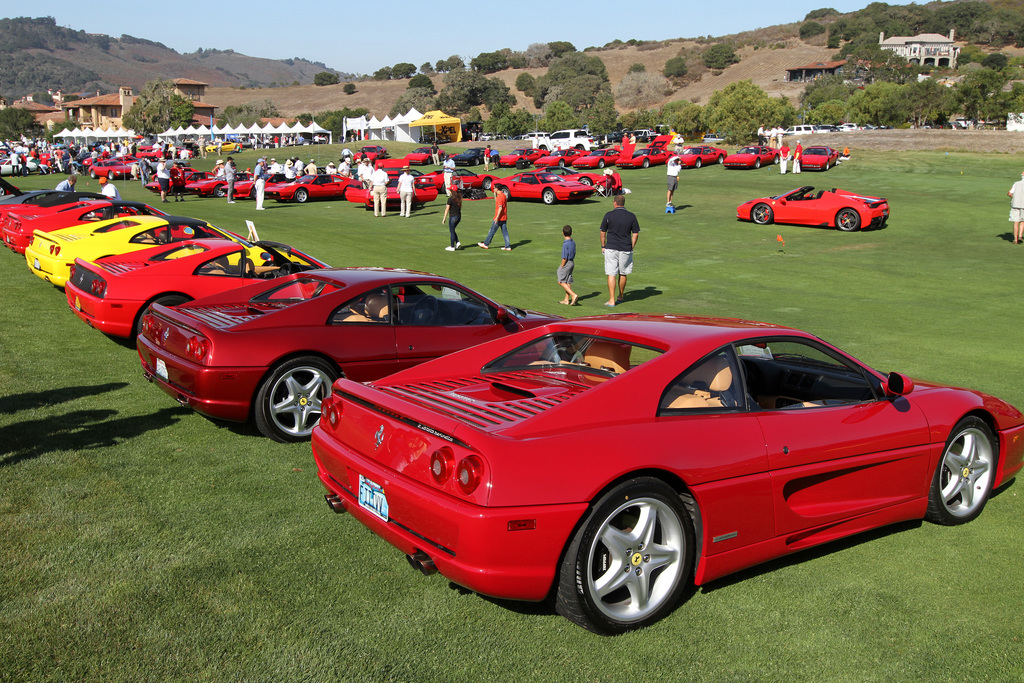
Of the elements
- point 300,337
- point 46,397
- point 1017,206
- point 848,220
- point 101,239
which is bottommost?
point 46,397

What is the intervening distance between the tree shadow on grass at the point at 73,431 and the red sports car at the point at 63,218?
863 centimetres

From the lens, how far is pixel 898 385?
461 cm

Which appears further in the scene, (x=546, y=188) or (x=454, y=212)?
(x=546, y=188)

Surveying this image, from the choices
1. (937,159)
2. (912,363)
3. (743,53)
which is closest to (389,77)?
(743,53)

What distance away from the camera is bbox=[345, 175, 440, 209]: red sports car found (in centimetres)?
2997

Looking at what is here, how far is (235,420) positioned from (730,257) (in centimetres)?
1614

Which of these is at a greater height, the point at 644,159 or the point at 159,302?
the point at 644,159

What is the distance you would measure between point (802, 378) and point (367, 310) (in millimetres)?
3653

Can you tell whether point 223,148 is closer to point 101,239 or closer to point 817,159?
point 817,159

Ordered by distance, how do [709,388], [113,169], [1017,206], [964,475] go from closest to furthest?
[709,388]
[964,475]
[1017,206]
[113,169]

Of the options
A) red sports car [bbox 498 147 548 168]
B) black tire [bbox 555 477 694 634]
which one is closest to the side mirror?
black tire [bbox 555 477 694 634]

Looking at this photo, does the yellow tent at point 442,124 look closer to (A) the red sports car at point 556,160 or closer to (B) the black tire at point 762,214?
(A) the red sports car at point 556,160

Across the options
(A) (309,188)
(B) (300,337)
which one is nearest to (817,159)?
(A) (309,188)

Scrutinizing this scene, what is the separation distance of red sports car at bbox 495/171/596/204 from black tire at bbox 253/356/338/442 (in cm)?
2458
